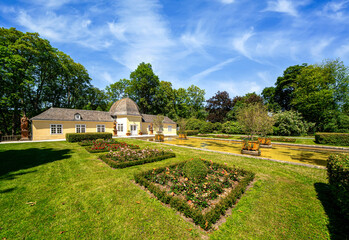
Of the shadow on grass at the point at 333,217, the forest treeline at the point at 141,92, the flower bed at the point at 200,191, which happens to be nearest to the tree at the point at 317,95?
the forest treeline at the point at 141,92

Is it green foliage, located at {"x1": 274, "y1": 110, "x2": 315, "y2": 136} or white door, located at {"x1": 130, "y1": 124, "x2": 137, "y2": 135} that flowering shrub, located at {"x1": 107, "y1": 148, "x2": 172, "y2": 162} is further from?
green foliage, located at {"x1": 274, "y1": 110, "x2": 315, "y2": 136}

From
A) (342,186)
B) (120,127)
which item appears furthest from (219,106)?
(342,186)

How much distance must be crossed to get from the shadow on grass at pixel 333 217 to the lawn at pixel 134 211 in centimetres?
2

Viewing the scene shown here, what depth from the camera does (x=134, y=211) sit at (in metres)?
3.50

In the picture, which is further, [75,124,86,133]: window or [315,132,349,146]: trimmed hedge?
[75,124,86,133]: window

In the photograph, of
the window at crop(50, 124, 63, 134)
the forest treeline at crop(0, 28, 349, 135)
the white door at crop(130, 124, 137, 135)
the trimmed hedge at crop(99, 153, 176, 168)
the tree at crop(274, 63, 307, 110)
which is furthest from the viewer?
the tree at crop(274, 63, 307, 110)

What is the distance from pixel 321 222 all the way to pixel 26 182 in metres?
9.71

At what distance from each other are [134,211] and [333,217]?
5.16 meters

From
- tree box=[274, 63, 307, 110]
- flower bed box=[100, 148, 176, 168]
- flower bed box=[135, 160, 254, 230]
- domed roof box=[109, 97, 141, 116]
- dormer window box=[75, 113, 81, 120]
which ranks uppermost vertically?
tree box=[274, 63, 307, 110]

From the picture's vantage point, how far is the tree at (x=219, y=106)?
125 ft

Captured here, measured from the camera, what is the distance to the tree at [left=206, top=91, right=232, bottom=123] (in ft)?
125

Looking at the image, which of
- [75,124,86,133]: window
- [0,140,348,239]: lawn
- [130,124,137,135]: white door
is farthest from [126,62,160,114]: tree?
[0,140,348,239]: lawn

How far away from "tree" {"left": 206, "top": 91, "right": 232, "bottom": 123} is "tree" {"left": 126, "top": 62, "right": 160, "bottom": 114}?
18343mm

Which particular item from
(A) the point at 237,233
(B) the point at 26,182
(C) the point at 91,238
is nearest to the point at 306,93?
(A) the point at 237,233
